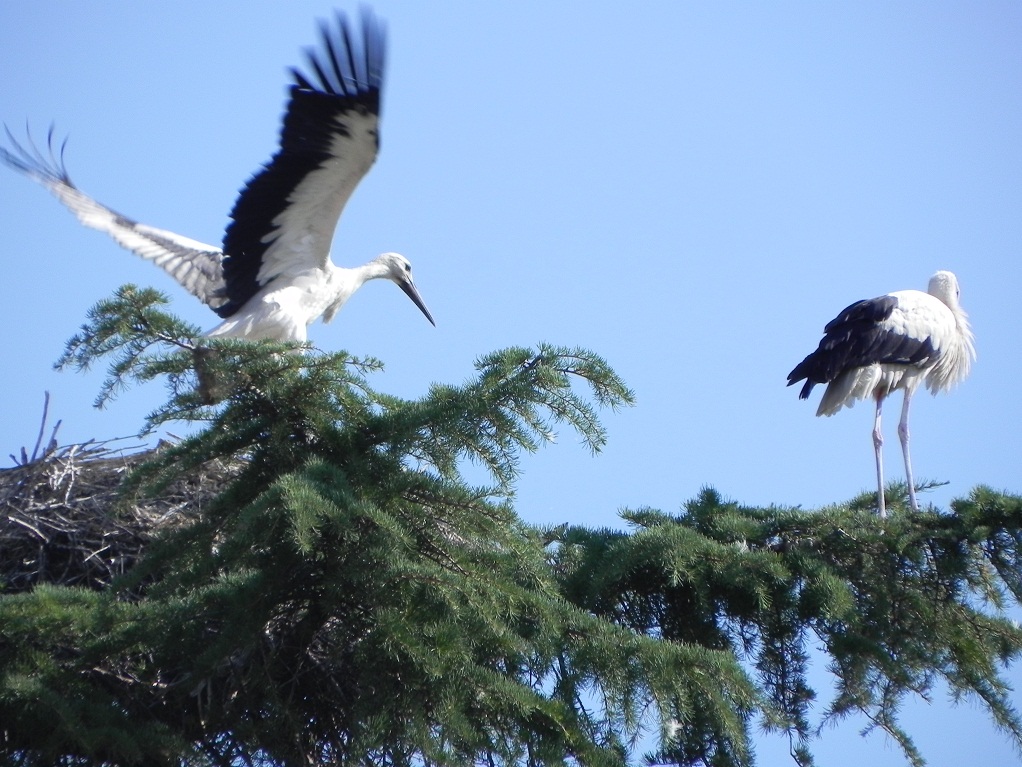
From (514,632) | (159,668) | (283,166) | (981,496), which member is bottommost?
(159,668)

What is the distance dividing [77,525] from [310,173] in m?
3.08

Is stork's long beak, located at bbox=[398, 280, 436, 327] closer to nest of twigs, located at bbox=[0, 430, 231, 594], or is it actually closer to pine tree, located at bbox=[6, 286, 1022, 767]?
nest of twigs, located at bbox=[0, 430, 231, 594]

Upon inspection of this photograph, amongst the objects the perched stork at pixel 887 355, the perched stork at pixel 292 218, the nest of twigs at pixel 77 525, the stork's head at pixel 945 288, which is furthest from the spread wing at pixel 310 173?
the stork's head at pixel 945 288

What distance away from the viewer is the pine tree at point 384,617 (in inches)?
214

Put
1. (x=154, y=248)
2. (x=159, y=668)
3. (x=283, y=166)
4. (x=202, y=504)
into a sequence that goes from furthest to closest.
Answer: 1. (x=154, y=248)
2. (x=283, y=166)
3. (x=202, y=504)
4. (x=159, y=668)

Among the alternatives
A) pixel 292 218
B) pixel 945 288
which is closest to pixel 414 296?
pixel 292 218

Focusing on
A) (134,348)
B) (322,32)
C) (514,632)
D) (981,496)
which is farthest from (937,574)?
(322,32)

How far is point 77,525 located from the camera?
790 centimetres

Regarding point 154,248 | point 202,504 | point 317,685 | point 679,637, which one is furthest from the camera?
point 154,248

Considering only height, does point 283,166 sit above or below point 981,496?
above

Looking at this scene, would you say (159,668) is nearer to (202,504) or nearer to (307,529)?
(307,529)

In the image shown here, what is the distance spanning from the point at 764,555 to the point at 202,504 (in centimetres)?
333

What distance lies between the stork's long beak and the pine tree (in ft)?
22.0

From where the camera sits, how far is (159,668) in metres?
5.99
